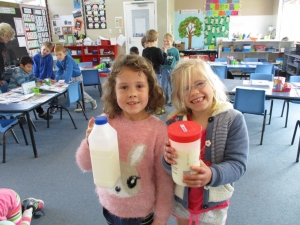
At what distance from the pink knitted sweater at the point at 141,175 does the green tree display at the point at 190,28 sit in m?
6.93

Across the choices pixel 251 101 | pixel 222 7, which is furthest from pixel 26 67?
pixel 222 7

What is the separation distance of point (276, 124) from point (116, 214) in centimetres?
325

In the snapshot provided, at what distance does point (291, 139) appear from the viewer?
3012mm

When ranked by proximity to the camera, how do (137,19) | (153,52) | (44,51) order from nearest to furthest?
(153,52) → (44,51) → (137,19)

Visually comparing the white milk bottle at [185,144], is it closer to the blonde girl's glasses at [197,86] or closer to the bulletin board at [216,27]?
the blonde girl's glasses at [197,86]

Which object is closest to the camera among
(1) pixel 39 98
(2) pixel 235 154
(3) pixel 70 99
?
(2) pixel 235 154

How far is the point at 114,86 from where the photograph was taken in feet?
3.14

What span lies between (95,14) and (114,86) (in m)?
6.49

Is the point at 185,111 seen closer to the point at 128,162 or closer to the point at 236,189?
the point at 128,162

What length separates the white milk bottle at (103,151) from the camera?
72cm

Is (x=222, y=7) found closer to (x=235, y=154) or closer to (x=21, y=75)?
(x=21, y=75)

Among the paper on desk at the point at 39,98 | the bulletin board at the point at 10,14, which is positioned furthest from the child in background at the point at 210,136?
the bulletin board at the point at 10,14

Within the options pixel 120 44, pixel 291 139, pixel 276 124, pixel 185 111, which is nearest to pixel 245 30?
pixel 120 44

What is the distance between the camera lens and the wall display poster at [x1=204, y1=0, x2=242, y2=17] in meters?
6.86
